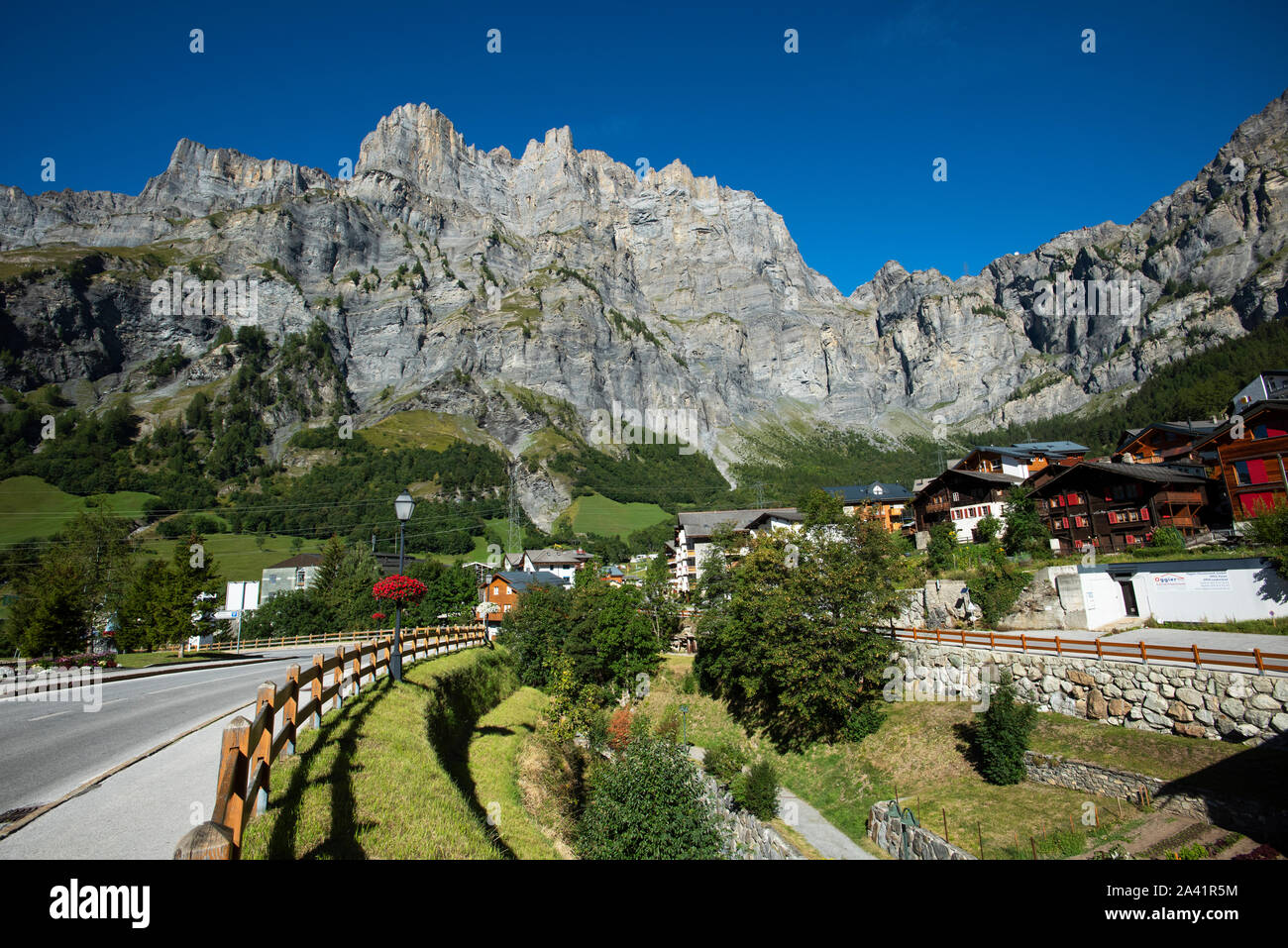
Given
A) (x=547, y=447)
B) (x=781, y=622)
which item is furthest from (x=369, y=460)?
(x=781, y=622)

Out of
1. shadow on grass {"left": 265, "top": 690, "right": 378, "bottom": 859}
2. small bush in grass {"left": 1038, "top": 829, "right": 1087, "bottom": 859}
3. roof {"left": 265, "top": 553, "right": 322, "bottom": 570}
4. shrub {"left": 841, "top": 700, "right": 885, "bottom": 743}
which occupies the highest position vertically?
shadow on grass {"left": 265, "top": 690, "right": 378, "bottom": 859}

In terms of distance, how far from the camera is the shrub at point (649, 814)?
21.6 meters

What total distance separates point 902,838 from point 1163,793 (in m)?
8.55

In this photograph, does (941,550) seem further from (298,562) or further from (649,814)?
(298,562)

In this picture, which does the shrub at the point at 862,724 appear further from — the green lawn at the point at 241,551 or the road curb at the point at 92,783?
the green lawn at the point at 241,551

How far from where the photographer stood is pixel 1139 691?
76.3 feet

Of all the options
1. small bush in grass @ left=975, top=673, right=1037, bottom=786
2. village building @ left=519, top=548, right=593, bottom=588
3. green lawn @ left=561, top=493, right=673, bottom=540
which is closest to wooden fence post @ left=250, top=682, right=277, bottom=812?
small bush in grass @ left=975, top=673, right=1037, bottom=786

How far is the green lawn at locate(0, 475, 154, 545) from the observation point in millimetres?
108800

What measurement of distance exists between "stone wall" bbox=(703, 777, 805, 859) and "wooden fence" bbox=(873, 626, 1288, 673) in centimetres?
1423

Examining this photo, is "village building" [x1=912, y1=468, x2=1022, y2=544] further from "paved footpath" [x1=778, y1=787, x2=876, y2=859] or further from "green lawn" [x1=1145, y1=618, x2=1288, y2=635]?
"paved footpath" [x1=778, y1=787, x2=876, y2=859]

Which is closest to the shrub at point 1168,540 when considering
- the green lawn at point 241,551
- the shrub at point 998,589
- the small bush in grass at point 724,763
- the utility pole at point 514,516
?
the shrub at point 998,589

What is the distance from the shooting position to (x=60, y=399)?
176500 millimetres

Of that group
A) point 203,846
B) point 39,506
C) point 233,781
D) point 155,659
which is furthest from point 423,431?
point 203,846
